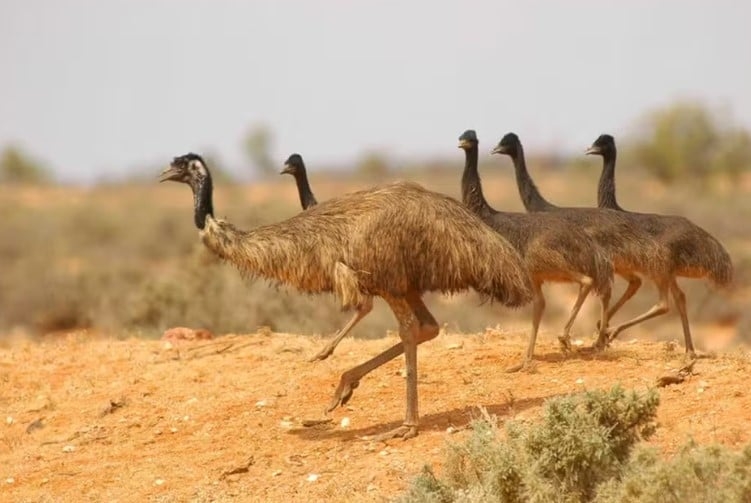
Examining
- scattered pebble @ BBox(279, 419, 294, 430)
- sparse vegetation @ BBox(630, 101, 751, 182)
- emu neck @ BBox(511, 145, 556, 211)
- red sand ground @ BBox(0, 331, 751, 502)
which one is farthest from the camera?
sparse vegetation @ BBox(630, 101, 751, 182)

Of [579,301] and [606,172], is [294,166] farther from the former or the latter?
[579,301]

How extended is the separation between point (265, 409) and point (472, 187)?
2.35m

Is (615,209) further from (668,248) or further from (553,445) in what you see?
(553,445)

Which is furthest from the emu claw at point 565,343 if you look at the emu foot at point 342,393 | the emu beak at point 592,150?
the emu beak at point 592,150

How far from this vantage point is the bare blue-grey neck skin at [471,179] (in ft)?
34.5

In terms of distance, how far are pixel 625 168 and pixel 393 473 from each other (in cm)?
3821

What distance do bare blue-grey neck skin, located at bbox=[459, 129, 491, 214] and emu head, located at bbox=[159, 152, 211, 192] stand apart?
2199mm

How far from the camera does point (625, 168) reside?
45.2m

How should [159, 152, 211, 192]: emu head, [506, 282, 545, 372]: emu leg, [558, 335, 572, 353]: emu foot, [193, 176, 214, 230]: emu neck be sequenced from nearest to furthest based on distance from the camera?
[193, 176, 214, 230]: emu neck < [159, 152, 211, 192]: emu head < [506, 282, 545, 372]: emu leg < [558, 335, 572, 353]: emu foot

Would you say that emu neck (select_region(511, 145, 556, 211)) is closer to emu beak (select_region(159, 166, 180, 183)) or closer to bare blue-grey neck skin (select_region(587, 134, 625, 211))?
bare blue-grey neck skin (select_region(587, 134, 625, 211))

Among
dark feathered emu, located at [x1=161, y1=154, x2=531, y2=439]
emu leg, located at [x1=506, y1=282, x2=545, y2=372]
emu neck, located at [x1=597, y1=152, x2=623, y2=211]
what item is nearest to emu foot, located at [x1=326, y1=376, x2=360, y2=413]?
dark feathered emu, located at [x1=161, y1=154, x2=531, y2=439]

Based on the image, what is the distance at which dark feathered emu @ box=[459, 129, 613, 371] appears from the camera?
1005cm

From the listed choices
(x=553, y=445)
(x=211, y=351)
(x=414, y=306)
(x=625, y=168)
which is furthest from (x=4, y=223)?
(x=553, y=445)

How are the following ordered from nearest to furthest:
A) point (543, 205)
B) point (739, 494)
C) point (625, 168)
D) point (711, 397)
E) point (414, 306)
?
1. point (739, 494)
2. point (711, 397)
3. point (414, 306)
4. point (543, 205)
5. point (625, 168)
